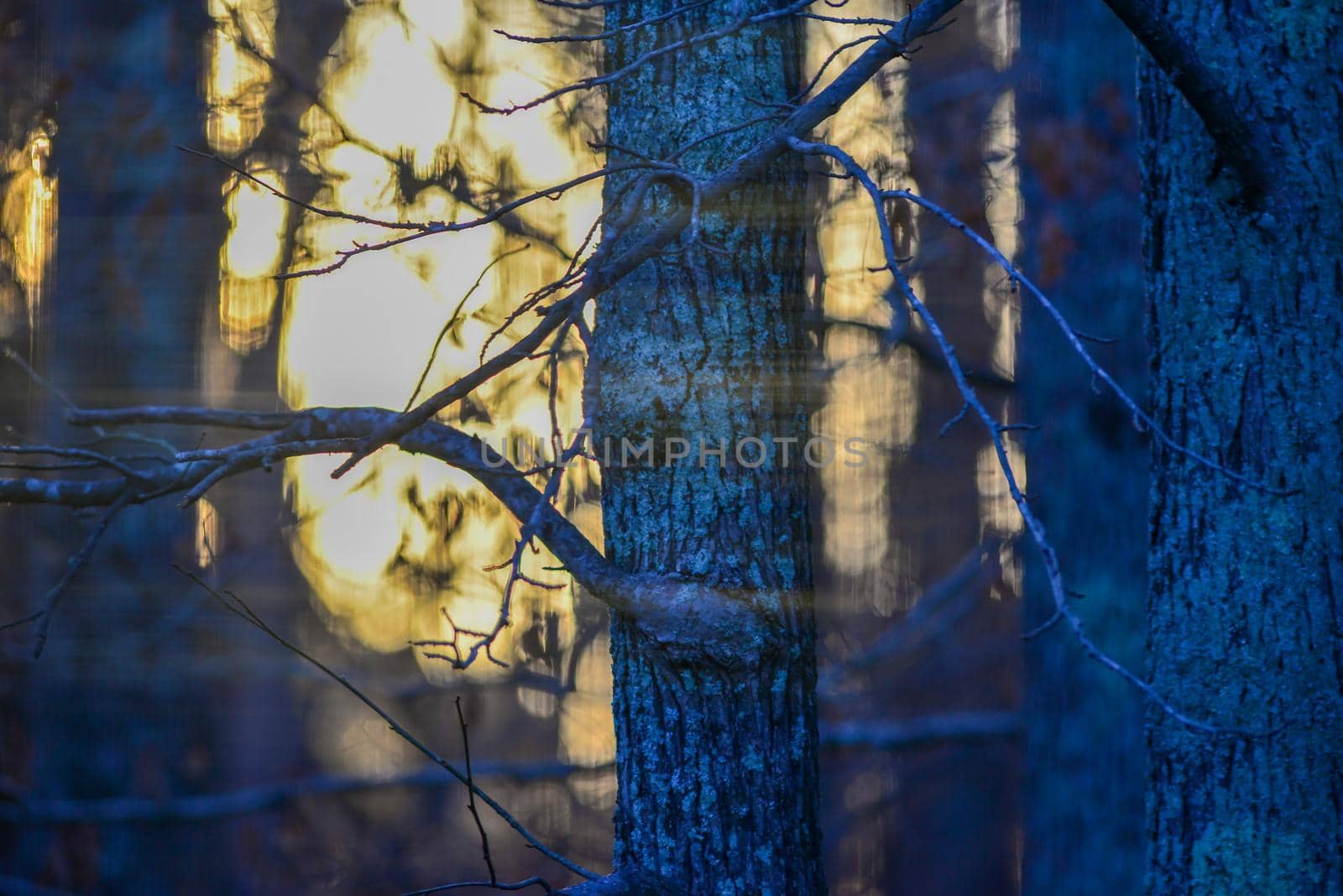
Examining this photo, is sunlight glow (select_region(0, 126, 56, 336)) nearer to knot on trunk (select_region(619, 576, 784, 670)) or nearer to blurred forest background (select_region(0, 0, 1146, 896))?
blurred forest background (select_region(0, 0, 1146, 896))

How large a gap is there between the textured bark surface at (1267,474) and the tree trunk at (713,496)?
1025 millimetres

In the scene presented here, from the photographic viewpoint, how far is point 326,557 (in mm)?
6031

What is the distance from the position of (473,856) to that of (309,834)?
0.99 meters

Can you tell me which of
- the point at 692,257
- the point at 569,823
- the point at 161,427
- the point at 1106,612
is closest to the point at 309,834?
the point at 569,823

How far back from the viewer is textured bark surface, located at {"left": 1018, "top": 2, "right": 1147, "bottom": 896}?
371 centimetres

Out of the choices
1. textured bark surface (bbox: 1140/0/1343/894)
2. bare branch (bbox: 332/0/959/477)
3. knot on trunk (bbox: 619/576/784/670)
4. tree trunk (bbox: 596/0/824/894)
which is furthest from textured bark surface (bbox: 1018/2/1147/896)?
bare branch (bbox: 332/0/959/477)

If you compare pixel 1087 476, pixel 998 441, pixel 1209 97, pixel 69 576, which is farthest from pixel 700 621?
pixel 1087 476

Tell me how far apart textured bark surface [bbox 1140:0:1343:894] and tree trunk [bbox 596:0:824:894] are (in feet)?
3.36

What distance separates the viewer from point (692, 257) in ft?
7.00

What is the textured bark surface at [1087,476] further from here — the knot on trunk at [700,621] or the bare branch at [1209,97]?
the knot on trunk at [700,621]

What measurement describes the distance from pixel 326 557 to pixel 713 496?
14.7 feet

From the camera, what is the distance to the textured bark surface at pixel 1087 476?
3.71m

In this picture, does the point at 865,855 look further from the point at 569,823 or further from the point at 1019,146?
the point at 1019,146

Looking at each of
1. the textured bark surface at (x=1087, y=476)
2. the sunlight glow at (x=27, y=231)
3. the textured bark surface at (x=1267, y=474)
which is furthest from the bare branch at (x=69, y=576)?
the sunlight glow at (x=27, y=231)
